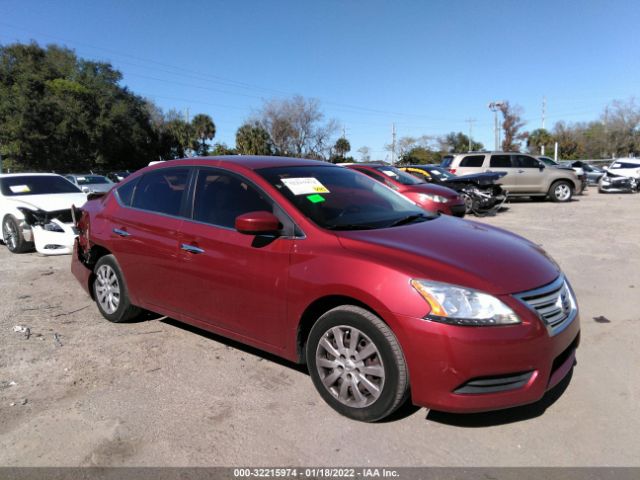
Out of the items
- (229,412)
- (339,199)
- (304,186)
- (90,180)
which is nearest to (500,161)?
(339,199)

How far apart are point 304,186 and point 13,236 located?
24.2ft

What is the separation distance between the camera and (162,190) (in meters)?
4.33

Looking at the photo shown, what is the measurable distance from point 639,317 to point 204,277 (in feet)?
13.9

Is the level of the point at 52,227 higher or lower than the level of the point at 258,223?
lower

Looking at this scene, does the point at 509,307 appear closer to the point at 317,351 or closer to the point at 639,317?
the point at 317,351

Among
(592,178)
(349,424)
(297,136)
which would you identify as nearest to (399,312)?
(349,424)

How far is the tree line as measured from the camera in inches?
1431

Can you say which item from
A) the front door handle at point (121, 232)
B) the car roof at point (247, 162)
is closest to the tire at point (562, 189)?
the car roof at point (247, 162)

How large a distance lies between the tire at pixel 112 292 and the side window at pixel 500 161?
15308mm

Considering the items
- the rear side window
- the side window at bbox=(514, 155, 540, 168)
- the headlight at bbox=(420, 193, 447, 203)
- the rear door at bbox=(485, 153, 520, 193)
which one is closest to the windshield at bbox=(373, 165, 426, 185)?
the headlight at bbox=(420, 193, 447, 203)

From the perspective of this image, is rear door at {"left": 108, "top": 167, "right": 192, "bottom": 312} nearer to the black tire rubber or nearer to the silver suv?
the silver suv

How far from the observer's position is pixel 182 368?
3807 mm

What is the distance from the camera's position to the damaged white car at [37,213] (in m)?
8.04

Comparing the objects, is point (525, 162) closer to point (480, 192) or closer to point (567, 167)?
point (567, 167)
